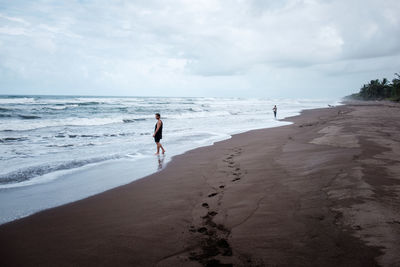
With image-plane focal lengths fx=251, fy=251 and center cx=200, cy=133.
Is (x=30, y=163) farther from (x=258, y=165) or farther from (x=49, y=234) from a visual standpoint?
(x=258, y=165)

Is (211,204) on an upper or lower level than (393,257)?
lower

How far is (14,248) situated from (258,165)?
19.2ft

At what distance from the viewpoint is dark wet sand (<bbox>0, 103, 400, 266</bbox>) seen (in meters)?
2.89

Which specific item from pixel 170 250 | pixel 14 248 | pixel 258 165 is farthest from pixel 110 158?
pixel 170 250

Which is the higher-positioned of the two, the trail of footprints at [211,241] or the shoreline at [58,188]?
the trail of footprints at [211,241]

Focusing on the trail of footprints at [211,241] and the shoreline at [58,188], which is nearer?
the trail of footprints at [211,241]

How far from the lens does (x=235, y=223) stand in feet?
12.4

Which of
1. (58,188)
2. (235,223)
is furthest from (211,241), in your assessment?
(58,188)

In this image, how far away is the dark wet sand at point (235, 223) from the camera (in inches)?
114

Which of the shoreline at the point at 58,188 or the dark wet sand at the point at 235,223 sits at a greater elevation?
the dark wet sand at the point at 235,223

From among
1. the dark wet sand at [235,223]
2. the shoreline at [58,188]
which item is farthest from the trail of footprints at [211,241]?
the shoreline at [58,188]

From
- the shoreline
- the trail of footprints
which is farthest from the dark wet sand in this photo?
the shoreline

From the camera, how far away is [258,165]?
7.39m

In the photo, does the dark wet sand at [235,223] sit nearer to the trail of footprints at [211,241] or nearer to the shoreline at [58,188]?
the trail of footprints at [211,241]
